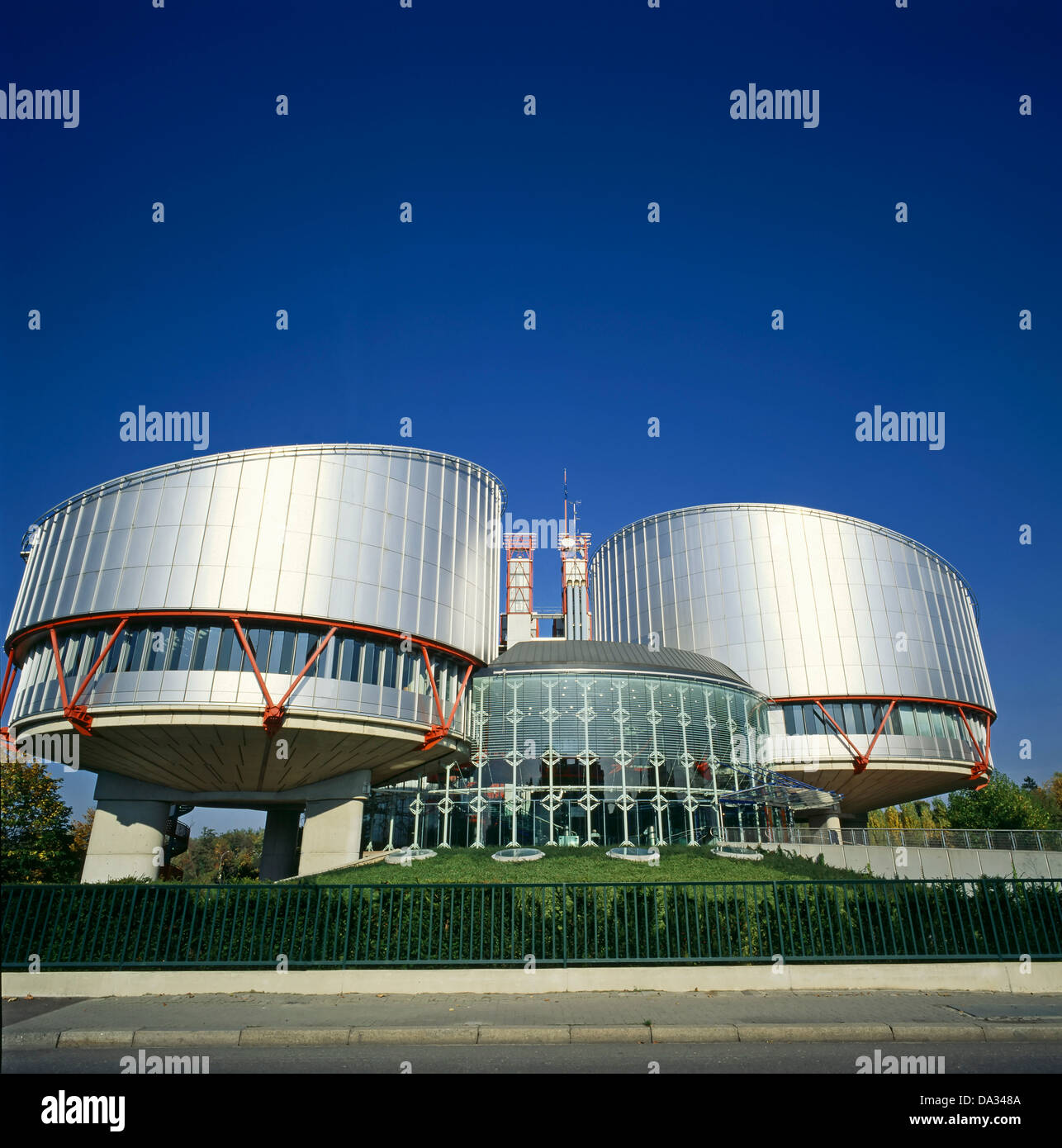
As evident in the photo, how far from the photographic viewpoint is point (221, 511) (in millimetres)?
27594

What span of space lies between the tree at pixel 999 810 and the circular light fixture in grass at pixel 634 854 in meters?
41.8

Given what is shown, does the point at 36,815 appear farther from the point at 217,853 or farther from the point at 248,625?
the point at 217,853

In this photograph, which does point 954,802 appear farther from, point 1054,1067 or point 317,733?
point 1054,1067

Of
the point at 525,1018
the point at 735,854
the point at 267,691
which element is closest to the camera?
the point at 525,1018

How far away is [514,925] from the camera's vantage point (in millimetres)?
13109

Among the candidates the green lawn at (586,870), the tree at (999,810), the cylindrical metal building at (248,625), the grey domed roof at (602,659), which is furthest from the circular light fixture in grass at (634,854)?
the tree at (999,810)

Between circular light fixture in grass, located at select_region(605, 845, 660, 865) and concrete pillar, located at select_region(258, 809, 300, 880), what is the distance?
22768 mm

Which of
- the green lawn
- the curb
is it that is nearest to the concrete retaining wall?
the green lawn

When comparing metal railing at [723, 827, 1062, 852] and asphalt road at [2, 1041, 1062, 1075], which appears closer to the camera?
asphalt road at [2, 1041, 1062, 1075]

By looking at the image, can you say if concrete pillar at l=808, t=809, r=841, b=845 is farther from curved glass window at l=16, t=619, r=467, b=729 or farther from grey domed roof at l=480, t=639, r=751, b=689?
curved glass window at l=16, t=619, r=467, b=729

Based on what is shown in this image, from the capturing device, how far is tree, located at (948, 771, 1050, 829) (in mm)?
52938

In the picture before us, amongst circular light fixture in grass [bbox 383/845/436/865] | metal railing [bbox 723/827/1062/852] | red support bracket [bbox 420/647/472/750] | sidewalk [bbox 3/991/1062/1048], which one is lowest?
sidewalk [bbox 3/991/1062/1048]

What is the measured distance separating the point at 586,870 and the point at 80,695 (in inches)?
754

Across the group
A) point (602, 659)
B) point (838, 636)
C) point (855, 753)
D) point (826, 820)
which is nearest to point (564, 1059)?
point (602, 659)
